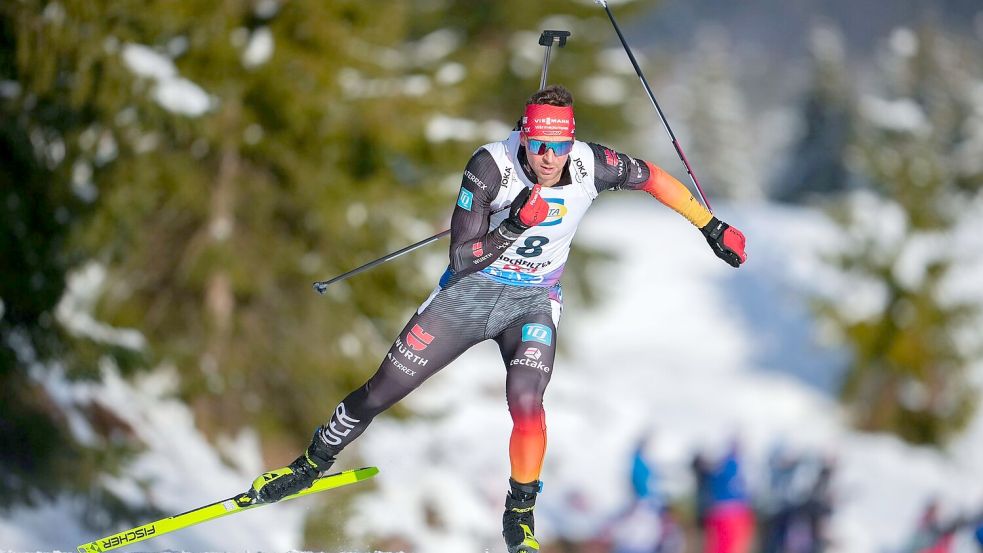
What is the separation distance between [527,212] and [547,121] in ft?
1.80

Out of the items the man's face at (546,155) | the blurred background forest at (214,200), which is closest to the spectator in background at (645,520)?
the blurred background forest at (214,200)

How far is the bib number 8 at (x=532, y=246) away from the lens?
5676mm

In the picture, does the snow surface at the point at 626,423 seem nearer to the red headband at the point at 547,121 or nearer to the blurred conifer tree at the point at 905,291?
the blurred conifer tree at the point at 905,291

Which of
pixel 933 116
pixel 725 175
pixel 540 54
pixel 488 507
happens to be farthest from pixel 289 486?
pixel 725 175

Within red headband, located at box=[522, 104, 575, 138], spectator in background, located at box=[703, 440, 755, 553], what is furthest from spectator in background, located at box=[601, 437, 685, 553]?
red headband, located at box=[522, 104, 575, 138]

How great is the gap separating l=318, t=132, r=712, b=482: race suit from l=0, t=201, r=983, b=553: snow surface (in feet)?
9.83

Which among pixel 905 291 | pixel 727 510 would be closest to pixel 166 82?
pixel 727 510

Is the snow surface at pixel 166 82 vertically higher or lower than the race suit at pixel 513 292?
higher

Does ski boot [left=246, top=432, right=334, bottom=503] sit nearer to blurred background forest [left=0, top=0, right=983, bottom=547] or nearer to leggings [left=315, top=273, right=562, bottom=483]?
leggings [left=315, top=273, right=562, bottom=483]

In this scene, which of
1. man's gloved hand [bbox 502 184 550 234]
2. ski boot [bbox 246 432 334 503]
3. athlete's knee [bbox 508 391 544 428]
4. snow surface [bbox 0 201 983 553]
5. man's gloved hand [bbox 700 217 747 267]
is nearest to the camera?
man's gloved hand [bbox 502 184 550 234]

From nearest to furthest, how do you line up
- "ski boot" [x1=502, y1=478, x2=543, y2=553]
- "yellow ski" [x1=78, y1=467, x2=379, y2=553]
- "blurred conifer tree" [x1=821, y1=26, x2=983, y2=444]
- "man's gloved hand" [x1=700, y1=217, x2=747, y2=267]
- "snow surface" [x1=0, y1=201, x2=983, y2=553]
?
"ski boot" [x1=502, y1=478, x2=543, y2=553]
"man's gloved hand" [x1=700, y1=217, x2=747, y2=267]
"yellow ski" [x1=78, y1=467, x2=379, y2=553]
"snow surface" [x1=0, y1=201, x2=983, y2=553]
"blurred conifer tree" [x1=821, y1=26, x2=983, y2=444]

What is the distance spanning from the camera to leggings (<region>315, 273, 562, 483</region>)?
5.73 meters

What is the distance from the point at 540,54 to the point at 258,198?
956 centimetres

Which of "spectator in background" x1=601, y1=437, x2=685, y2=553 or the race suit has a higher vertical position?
"spectator in background" x1=601, y1=437, x2=685, y2=553
